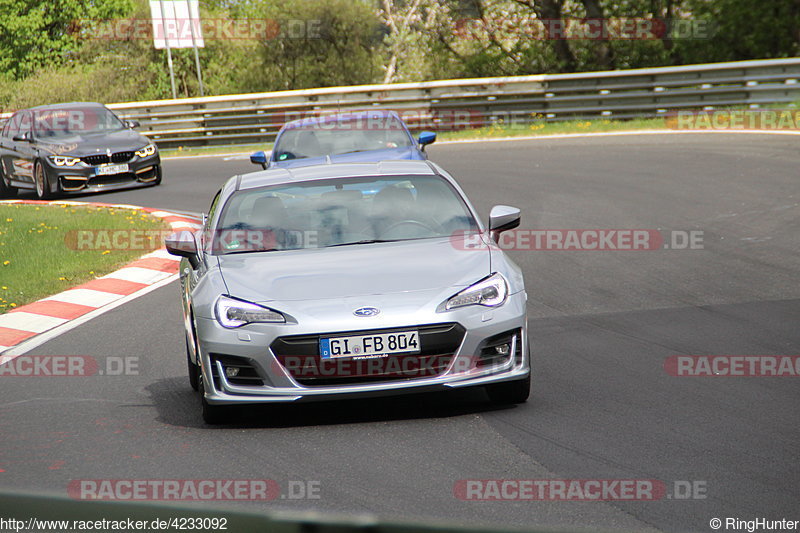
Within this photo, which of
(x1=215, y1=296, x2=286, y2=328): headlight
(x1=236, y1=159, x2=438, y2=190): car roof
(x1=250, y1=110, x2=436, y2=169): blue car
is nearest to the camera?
(x1=215, y1=296, x2=286, y2=328): headlight

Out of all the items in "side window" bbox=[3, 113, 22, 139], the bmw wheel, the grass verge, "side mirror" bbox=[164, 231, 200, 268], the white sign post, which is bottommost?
the bmw wheel

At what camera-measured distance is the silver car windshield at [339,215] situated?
707 centimetres

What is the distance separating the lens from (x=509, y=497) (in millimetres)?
4754

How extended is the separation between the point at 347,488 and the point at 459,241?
7.61 feet

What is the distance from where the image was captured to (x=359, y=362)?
5898mm

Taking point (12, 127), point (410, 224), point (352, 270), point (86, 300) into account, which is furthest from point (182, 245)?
point (12, 127)

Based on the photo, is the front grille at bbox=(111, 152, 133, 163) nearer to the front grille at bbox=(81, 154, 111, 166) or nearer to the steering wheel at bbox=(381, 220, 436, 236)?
the front grille at bbox=(81, 154, 111, 166)

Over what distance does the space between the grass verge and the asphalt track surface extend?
4.79 ft

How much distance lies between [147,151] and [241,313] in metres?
15.8

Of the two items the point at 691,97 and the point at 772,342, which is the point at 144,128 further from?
the point at 772,342

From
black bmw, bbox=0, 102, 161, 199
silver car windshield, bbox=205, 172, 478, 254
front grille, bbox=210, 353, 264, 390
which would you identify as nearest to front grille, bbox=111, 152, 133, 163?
black bmw, bbox=0, 102, 161, 199

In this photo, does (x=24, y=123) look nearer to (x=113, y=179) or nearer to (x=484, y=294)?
(x=113, y=179)

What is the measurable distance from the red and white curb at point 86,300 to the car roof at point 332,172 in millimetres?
2491

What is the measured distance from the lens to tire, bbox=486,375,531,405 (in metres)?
6.25
